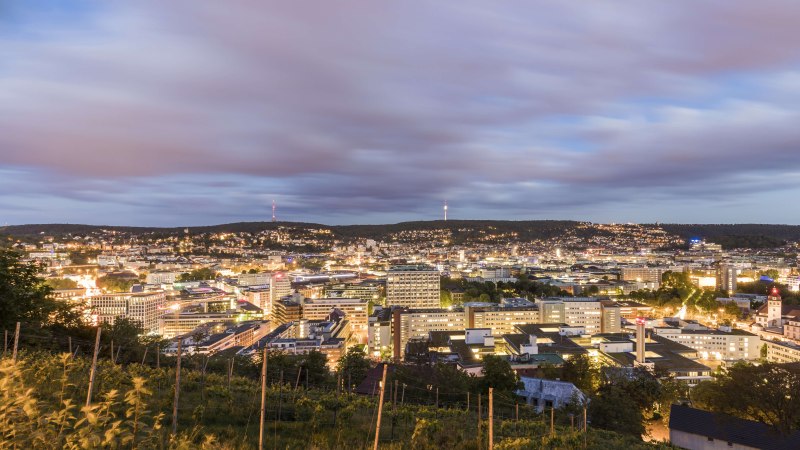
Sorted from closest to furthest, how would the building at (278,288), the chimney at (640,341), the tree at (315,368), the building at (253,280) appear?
the tree at (315,368), the chimney at (640,341), the building at (278,288), the building at (253,280)

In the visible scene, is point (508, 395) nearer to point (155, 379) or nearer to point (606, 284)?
point (155, 379)

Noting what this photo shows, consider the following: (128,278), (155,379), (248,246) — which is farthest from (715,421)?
(248,246)

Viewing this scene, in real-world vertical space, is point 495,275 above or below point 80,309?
below

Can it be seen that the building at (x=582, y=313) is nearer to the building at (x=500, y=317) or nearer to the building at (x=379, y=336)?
the building at (x=500, y=317)

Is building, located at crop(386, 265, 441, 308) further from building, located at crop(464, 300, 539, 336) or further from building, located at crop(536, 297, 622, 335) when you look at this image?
building, located at crop(536, 297, 622, 335)

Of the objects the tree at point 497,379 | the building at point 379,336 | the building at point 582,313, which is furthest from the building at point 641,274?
the tree at point 497,379

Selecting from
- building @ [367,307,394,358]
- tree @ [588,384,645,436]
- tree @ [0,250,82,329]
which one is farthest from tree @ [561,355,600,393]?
building @ [367,307,394,358]
